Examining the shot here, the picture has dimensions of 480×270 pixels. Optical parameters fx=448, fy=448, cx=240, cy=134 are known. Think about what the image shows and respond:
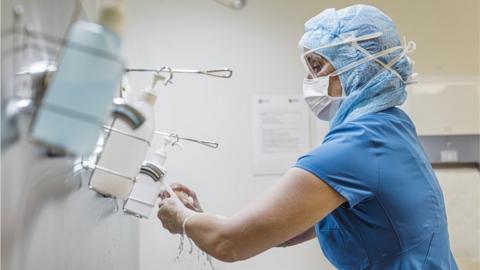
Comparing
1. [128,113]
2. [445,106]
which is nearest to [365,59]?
[128,113]

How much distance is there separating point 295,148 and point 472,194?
76 centimetres

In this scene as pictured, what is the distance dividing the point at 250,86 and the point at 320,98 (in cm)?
80

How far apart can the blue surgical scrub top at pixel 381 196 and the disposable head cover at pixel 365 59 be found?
59mm

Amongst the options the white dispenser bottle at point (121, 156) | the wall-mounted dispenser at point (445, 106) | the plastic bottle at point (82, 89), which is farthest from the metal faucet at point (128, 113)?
the wall-mounted dispenser at point (445, 106)

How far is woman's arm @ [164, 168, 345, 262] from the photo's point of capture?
34.1 inches

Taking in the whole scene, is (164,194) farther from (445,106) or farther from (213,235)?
(445,106)

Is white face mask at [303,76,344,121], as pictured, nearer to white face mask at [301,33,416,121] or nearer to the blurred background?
white face mask at [301,33,416,121]

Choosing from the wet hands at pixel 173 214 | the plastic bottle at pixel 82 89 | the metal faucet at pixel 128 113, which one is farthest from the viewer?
the wet hands at pixel 173 214

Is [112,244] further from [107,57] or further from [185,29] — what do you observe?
[185,29]

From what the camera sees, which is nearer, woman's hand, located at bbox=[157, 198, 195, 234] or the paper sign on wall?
woman's hand, located at bbox=[157, 198, 195, 234]

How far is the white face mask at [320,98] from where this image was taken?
112 centimetres

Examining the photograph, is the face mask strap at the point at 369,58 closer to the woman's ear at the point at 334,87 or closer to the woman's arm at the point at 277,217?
the woman's ear at the point at 334,87

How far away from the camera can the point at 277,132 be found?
191 cm

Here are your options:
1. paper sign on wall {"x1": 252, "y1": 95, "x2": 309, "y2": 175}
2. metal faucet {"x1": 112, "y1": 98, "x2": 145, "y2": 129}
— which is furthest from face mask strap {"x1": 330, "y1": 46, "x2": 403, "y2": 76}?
paper sign on wall {"x1": 252, "y1": 95, "x2": 309, "y2": 175}
